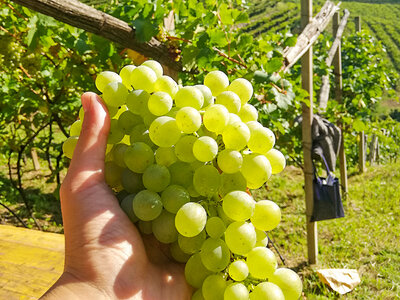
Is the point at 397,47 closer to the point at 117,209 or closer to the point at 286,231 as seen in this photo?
the point at 286,231

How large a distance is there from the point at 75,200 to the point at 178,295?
0.38 metres

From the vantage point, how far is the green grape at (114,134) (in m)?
0.92

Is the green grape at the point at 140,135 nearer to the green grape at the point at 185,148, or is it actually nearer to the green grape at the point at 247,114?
the green grape at the point at 185,148

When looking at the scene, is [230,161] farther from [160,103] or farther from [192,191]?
[160,103]

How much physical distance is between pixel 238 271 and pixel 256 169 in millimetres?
246

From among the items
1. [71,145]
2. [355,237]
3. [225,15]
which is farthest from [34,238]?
[355,237]

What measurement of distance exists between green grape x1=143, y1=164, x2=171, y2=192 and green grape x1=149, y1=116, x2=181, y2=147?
0.06 metres

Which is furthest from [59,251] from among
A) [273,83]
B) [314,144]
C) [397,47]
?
[397,47]

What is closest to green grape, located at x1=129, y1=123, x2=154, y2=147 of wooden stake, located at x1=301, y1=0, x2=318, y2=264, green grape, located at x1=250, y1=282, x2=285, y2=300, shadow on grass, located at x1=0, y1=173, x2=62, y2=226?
green grape, located at x1=250, y1=282, x2=285, y2=300

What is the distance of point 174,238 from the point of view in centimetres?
85

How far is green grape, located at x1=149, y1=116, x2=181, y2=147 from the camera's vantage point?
83 centimetres

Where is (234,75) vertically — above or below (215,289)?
above

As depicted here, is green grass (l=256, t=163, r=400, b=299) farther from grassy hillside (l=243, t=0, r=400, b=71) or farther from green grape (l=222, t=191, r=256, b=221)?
grassy hillside (l=243, t=0, r=400, b=71)

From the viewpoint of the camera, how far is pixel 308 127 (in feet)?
10.4
